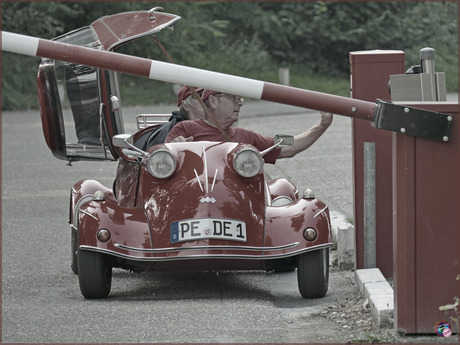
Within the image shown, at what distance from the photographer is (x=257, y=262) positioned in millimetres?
6754

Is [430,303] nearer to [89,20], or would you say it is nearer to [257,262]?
[257,262]

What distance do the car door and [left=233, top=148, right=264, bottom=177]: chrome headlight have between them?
1350 mm

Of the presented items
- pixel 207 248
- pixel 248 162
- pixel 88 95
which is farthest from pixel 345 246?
pixel 88 95

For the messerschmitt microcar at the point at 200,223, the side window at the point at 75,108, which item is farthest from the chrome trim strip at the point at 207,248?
the side window at the point at 75,108

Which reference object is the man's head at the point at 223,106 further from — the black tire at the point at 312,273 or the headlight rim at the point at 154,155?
the black tire at the point at 312,273

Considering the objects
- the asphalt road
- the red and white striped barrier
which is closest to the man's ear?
the asphalt road

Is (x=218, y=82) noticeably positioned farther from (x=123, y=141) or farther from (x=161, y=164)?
(x=123, y=141)

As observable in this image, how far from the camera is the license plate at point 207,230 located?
6.59m

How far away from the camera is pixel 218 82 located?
5293mm

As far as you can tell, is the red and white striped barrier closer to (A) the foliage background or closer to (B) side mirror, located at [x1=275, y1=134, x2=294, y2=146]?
(B) side mirror, located at [x1=275, y1=134, x2=294, y2=146]

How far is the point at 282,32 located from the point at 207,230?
24189 millimetres

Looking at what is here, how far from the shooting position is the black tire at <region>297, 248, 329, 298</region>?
6766 mm

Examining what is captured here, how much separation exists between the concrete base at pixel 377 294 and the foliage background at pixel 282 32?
20655mm

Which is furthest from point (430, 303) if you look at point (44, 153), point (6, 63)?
point (6, 63)
